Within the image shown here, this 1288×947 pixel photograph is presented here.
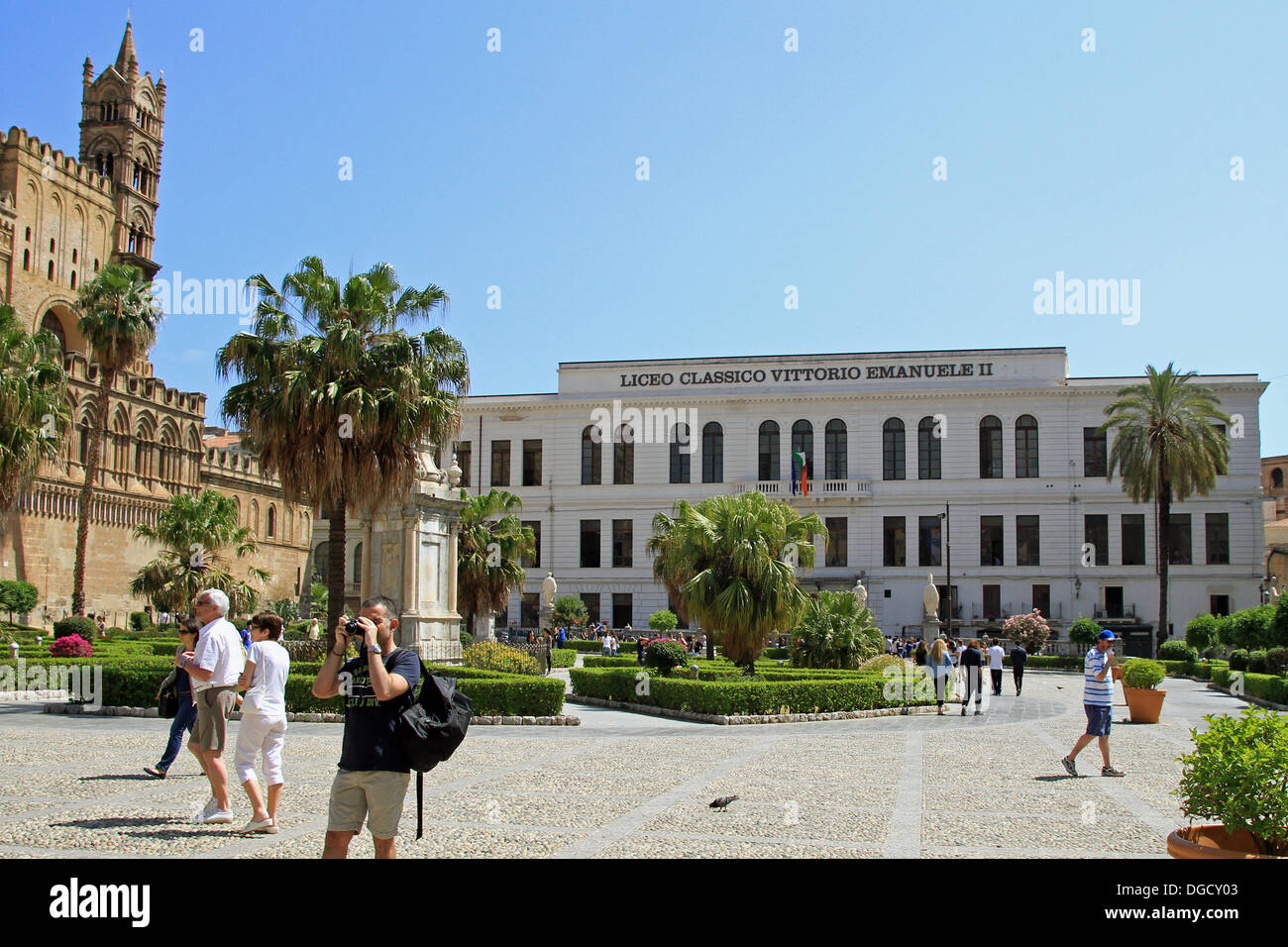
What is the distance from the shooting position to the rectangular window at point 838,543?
187 ft

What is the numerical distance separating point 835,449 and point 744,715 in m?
39.5

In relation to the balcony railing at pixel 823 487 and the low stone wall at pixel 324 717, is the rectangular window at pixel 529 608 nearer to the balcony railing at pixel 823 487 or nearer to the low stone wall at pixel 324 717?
the balcony railing at pixel 823 487

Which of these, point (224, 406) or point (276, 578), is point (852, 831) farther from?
point (276, 578)

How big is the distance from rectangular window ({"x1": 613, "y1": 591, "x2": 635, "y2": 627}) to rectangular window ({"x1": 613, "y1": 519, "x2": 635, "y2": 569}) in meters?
1.52

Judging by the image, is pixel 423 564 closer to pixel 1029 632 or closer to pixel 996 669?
pixel 996 669

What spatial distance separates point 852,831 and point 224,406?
54.6ft

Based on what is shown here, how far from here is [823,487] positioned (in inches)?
2254

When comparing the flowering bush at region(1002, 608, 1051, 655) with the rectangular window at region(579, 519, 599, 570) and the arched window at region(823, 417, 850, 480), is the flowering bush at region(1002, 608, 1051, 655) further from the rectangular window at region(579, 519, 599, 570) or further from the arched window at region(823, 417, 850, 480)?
the rectangular window at region(579, 519, 599, 570)

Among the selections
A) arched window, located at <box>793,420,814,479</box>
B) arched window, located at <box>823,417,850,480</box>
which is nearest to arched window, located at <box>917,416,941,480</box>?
arched window, located at <box>823,417,850,480</box>

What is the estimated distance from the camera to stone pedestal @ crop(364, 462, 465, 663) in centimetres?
2433

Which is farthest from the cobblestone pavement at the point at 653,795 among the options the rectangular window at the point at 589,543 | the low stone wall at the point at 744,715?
the rectangular window at the point at 589,543
